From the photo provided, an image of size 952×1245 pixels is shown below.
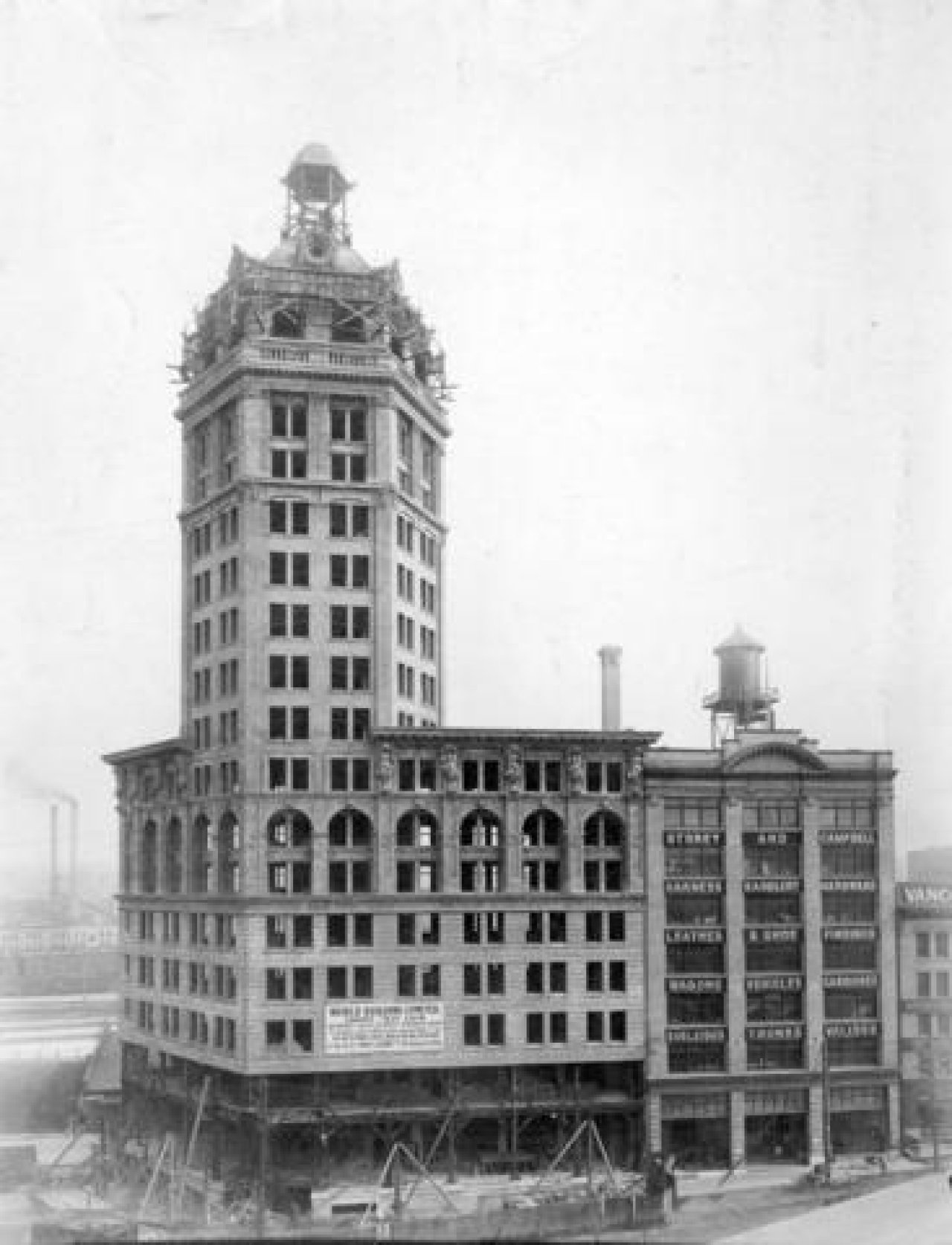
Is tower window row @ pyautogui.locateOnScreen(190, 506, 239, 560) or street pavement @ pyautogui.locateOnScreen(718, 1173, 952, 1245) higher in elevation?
tower window row @ pyautogui.locateOnScreen(190, 506, 239, 560)

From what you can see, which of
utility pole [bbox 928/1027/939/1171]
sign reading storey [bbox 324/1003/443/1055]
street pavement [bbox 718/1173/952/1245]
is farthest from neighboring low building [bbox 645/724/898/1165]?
sign reading storey [bbox 324/1003/443/1055]

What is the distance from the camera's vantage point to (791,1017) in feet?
304

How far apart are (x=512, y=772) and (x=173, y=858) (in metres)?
23.7

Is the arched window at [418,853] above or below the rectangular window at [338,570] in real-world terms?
below

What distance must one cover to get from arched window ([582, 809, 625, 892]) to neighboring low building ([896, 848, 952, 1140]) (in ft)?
59.3

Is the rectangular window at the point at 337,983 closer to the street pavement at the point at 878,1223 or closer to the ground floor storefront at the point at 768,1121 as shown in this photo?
the ground floor storefront at the point at 768,1121

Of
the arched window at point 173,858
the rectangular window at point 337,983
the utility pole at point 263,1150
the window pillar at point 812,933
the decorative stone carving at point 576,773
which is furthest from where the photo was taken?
the arched window at point 173,858

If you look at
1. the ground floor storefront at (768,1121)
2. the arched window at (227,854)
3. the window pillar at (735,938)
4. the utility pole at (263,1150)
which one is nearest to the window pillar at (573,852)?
the window pillar at (735,938)

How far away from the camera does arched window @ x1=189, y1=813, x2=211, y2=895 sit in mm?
93562

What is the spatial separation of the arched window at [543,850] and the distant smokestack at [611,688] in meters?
9.81

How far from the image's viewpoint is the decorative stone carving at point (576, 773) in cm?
9094

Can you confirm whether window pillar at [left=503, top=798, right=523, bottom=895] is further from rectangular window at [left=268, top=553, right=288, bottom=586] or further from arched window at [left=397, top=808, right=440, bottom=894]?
rectangular window at [left=268, top=553, right=288, bottom=586]

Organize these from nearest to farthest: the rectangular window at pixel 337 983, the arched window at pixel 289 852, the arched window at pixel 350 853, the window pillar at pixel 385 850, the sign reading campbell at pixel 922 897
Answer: the rectangular window at pixel 337 983
the arched window at pixel 289 852
the window pillar at pixel 385 850
the arched window at pixel 350 853
the sign reading campbell at pixel 922 897

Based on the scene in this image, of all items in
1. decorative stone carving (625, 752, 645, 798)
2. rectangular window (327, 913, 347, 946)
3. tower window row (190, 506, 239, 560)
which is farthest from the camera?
decorative stone carving (625, 752, 645, 798)
